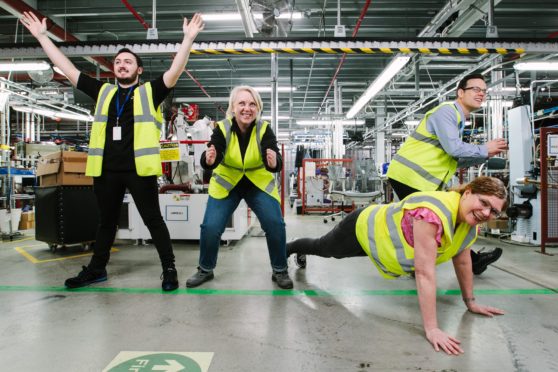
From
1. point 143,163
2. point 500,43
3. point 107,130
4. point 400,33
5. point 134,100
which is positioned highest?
Result: point 400,33

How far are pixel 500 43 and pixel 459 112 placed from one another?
211 centimetres

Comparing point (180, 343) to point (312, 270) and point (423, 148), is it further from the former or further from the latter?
point (423, 148)

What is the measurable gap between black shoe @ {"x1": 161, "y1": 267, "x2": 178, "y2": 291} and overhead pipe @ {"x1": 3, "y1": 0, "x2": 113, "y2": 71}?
219 inches

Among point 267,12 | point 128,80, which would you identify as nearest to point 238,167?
point 128,80

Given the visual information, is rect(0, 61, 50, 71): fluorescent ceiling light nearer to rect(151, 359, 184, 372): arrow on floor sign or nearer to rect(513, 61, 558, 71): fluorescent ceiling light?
rect(151, 359, 184, 372): arrow on floor sign

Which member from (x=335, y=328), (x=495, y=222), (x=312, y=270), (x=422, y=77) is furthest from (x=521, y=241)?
(x=422, y=77)

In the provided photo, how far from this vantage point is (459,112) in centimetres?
209

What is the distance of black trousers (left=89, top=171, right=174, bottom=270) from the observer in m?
2.25

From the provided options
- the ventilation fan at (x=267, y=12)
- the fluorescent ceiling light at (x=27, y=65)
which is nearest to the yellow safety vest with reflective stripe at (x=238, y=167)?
the ventilation fan at (x=267, y=12)

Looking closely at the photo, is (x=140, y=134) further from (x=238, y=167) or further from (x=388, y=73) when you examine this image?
(x=388, y=73)

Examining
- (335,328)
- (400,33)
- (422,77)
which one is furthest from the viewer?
(422,77)

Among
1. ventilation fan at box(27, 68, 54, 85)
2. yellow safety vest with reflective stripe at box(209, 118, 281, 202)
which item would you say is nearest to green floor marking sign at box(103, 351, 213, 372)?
yellow safety vest with reflective stripe at box(209, 118, 281, 202)

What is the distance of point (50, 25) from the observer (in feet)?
20.5

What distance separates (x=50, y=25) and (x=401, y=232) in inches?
289
